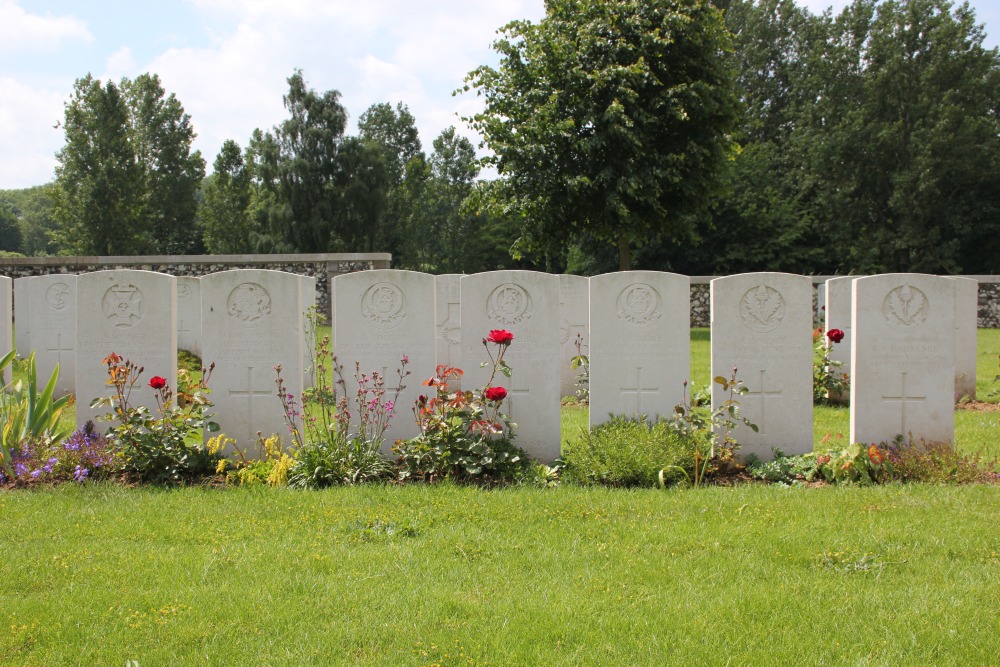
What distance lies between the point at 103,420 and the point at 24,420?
584mm

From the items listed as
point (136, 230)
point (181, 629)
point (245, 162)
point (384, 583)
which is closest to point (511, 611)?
point (384, 583)

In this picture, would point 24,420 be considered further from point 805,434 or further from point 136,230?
point 136,230

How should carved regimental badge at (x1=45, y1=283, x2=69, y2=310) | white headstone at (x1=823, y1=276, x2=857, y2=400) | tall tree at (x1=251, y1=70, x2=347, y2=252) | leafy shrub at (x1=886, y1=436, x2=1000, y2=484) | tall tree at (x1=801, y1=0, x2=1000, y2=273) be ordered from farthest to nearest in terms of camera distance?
tall tree at (x1=251, y1=70, x2=347, y2=252) → tall tree at (x1=801, y1=0, x2=1000, y2=273) → carved regimental badge at (x1=45, y1=283, x2=69, y2=310) → white headstone at (x1=823, y1=276, x2=857, y2=400) → leafy shrub at (x1=886, y1=436, x2=1000, y2=484)

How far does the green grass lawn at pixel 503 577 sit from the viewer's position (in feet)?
10.3

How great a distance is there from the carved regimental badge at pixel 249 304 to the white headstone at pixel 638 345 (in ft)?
9.15

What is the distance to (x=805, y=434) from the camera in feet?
21.2

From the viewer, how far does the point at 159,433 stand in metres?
6.03

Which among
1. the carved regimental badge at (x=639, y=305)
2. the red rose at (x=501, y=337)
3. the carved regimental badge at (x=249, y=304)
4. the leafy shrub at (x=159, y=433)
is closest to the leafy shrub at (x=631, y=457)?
the carved regimental badge at (x=639, y=305)

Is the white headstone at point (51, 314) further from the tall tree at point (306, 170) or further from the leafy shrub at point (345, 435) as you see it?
the tall tree at point (306, 170)

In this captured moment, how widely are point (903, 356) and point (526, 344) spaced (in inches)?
122

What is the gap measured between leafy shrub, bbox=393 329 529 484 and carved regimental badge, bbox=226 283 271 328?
1581 millimetres

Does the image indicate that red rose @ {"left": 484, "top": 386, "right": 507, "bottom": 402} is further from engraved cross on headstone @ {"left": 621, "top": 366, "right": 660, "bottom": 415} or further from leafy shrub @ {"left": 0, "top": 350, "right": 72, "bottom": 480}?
leafy shrub @ {"left": 0, "top": 350, "right": 72, "bottom": 480}

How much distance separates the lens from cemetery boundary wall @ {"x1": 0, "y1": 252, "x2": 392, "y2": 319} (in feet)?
62.4

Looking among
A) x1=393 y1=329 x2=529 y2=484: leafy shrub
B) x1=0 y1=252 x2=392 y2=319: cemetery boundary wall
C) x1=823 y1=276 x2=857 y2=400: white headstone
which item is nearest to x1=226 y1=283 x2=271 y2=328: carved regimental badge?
x1=393 y1=329 x2=529 y2=484: leafy shrub
